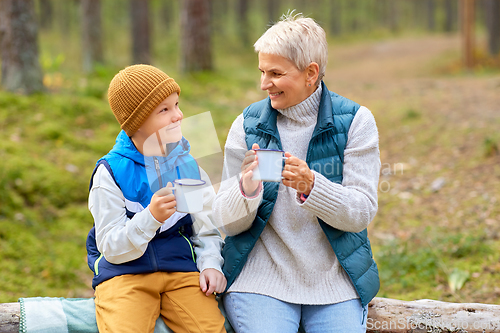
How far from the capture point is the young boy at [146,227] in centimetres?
187

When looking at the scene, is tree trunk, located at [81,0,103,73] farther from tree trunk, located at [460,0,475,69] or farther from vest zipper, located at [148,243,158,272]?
vest zipper, located at [148,243,158,272]

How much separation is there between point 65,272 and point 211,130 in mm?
2520

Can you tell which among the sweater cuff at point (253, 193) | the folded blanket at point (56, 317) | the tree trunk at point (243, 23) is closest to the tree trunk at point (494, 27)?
the tree trunk at point (243, 23)

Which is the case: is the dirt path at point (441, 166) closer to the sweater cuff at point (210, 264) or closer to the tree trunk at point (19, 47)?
the sweater cuff at point (210, 264)

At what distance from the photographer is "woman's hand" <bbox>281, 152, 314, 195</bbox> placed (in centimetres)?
187

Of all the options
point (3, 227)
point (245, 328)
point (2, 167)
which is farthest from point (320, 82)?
point (2, 167)

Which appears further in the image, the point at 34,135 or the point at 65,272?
the point at 34,135

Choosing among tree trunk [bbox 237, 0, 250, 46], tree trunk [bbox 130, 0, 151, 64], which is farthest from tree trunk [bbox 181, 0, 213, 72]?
tree trunk [bbox 237, 0, 250, 46]

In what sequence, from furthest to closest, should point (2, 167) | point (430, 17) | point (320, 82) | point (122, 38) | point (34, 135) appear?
point (430, 17) → point (122, 38) → point (34, 135) → point (2, 167) → point (320, 82)

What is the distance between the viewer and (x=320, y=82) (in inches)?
89.0

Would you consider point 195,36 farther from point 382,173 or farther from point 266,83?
point 266,83

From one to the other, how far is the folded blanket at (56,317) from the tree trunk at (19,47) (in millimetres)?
4307

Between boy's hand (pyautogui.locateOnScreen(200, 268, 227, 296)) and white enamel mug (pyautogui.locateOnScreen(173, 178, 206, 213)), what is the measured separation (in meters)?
0.42

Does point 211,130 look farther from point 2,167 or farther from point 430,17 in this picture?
point 430,17
